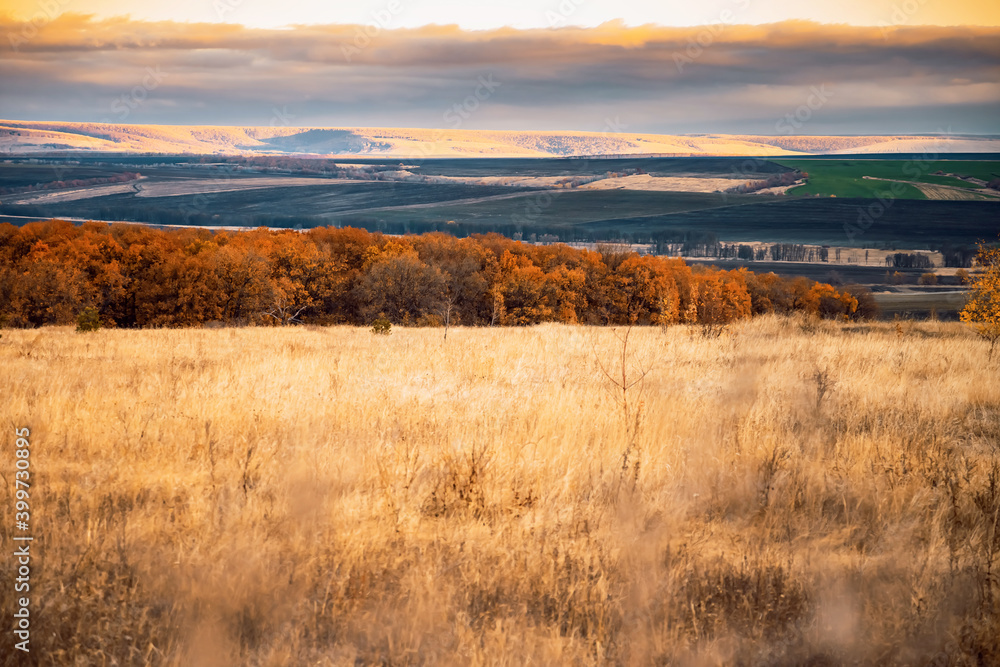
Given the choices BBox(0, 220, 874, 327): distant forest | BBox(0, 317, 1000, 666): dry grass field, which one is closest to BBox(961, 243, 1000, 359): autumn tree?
BBox(0, 220, 874, 327): distant forest

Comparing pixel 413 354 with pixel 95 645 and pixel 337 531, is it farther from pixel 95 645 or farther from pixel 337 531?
pixel 95 645

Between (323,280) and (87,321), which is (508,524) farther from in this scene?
(323,280)

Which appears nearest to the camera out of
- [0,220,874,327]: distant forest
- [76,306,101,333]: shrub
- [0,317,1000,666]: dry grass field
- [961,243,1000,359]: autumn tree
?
[0,317,1000,666]: dry grass field

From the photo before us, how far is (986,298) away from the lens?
16.7 m

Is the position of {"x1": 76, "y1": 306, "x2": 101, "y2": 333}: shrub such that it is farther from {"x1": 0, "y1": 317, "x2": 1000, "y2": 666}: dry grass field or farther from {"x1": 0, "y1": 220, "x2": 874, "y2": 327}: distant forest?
{"x1": 0, "y1": 317, "x2": 1000, "y2": 666}: dry grass field

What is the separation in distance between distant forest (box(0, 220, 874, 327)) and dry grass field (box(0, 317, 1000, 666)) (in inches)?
500

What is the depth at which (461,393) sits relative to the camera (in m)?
8.88

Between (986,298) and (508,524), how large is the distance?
16.7 m

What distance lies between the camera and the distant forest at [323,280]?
34.7m

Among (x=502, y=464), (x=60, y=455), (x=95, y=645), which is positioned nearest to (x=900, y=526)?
(x=502, y=464)

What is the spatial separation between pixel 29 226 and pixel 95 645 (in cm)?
5082

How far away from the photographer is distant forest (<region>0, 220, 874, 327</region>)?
3469 cm

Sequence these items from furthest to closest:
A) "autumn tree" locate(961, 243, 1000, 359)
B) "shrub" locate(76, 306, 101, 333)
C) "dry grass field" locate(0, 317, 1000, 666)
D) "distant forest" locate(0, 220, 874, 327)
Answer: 1. "distant forest" locate(0, 220, 874, 327)
2. "shrub" locate(76, 306, 101, 333)
3. "autumn tree" locate(961, 243, 1000, 359)
4. "dry grass field" locate(0, 317, 1000, 666)

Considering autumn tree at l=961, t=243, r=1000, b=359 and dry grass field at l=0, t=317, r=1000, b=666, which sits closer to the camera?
dry grass field at l=0, t=317, r=1000, b=666
